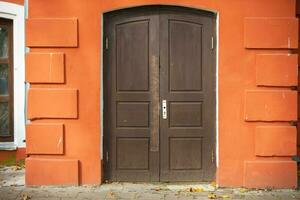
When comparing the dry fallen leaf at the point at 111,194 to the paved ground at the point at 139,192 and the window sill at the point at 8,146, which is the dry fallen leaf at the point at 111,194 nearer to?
the paved ground at the point at 139,192

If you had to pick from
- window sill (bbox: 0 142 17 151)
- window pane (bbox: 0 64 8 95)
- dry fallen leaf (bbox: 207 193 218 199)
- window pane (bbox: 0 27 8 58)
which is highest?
window pane (bbox: 0 27 8 58)

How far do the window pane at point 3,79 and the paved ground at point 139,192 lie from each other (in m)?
2.03

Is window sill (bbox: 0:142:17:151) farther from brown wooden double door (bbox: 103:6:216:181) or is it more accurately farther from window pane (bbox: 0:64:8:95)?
brown wooden double door (bbox: 103:6:216:181)

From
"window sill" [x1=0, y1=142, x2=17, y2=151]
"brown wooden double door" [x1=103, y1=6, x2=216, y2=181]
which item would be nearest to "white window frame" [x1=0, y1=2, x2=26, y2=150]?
"window sill" [x1=0, y1=142, x2=17, y2=151]

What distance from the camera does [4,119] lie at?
891 cm

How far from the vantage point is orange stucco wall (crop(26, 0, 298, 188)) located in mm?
7133

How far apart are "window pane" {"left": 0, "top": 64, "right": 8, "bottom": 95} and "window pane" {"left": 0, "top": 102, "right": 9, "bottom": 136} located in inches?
8.4

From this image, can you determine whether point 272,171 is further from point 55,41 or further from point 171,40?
point 55,41

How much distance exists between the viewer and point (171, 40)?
288 inches

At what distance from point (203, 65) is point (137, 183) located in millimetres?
1960

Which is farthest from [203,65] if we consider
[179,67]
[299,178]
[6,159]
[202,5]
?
[6,159]

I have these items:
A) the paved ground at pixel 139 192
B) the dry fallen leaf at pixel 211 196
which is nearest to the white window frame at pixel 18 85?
the paved ground at pixel 139 192

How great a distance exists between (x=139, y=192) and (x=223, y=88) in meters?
1.87

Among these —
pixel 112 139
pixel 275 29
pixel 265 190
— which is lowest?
pixel 265 190
